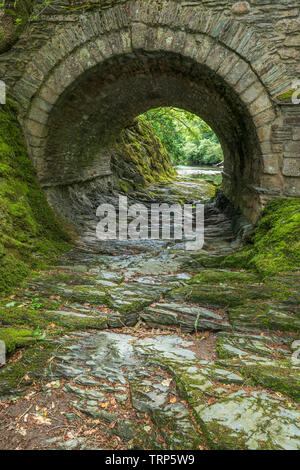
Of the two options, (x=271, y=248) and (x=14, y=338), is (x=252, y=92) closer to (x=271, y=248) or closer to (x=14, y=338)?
(x=271, y=248)

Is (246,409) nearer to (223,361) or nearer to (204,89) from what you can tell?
(223,361)

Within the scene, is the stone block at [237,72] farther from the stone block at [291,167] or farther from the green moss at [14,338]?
the green moss at [14,338]

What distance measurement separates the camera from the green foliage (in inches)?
655

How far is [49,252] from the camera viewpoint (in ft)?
16.1

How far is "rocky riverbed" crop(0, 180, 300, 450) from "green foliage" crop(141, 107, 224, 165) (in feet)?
38.7

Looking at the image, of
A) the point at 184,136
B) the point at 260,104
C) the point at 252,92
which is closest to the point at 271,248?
the point at 260,104

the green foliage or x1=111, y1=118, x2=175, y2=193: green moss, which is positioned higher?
the green foliage

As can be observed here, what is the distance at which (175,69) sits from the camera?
18.2ft

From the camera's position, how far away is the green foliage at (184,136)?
16.6 metres

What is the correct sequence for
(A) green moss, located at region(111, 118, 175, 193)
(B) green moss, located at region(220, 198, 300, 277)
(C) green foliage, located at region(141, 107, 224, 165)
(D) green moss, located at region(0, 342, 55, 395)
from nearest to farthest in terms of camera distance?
1. (D) green moss, located at region(0, 342, 55, 395)
2. (B) green moss, located at region(220, 198, 300, 277)
3. (A) green moss, located at region(111, 118, 175, 193)
4. (C) green foliage, located at region(141, 107, 224, 165)

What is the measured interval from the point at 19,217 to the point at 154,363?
10.3 ft

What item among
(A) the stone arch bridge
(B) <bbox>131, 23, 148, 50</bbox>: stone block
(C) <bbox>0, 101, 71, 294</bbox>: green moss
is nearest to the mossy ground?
(A) the stone arch bridge

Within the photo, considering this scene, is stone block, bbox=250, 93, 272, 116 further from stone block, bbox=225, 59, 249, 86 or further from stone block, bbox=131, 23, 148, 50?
stone block, bbox=131, 23, 148, 50

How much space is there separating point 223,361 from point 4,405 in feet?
5.67
